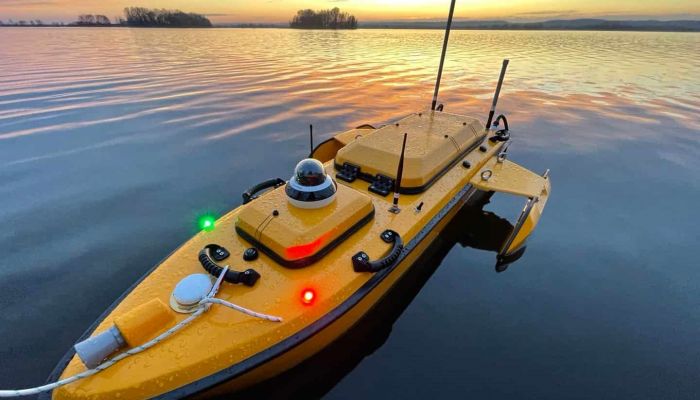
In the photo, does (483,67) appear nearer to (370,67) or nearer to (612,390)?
Result: (370,67)

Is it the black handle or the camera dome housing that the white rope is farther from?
the camera dome housing

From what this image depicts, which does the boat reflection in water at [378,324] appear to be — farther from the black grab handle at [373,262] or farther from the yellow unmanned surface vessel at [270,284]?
the black grab handle at [373,262]

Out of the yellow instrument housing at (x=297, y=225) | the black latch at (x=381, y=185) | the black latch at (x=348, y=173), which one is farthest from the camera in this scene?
the black latch at (x=348, y=173)

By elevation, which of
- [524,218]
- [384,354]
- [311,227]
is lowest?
[384,354]

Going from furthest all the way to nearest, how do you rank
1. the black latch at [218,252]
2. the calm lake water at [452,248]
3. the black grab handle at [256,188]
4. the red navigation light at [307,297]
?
the black grab handle at [256,188] → the calm lake water at [452,248] → the black latch at [218,252] → the red navigation light at [307,297]

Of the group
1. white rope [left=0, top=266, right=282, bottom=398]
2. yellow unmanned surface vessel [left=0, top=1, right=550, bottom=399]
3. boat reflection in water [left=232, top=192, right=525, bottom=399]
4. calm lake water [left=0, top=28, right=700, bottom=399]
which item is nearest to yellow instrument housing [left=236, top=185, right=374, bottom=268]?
yellow unmanned surface vessel [left=0, top=1, right=550, bottom=399]

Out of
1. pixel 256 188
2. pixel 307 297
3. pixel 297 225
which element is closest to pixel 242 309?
pixel 307 297

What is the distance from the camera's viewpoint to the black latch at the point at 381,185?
682 centimetres

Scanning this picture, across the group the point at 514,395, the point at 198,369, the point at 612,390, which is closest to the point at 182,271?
the point at 198,369

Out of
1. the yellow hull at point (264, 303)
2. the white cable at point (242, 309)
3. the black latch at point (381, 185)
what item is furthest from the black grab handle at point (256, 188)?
the white cable at point (242, 309)

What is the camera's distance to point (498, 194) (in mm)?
10742

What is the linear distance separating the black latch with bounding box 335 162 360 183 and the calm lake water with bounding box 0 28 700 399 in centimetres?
299

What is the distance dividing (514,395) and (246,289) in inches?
176

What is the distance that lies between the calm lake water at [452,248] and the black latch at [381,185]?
235 centimetres
